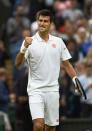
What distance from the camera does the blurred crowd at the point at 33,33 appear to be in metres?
16.2

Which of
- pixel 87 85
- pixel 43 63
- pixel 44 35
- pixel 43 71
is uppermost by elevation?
pixel 44 35

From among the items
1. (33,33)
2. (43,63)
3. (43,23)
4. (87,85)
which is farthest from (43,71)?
(33,33)

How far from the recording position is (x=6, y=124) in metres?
15.8

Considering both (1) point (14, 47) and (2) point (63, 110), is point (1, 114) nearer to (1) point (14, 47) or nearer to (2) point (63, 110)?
(2) point (63, 110)

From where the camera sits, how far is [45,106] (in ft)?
41.7

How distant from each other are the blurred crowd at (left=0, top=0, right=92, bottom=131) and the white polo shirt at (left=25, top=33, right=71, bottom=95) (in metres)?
3.24

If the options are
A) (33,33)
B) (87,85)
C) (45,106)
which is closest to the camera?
(45,106)

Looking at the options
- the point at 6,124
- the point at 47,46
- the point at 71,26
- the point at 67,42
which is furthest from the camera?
the point at 71,26

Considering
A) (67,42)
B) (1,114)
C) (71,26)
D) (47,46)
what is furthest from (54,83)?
(71,26)

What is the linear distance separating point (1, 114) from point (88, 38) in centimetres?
384

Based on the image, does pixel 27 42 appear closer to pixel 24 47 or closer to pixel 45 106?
pixel 24 47

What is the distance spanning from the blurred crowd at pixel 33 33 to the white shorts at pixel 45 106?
10.3ft

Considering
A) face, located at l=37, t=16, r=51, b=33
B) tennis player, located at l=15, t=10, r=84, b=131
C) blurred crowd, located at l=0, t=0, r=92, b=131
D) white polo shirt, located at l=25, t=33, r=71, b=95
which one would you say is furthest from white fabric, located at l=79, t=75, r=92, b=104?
face, located at l=37, t=16, r=51, b=33

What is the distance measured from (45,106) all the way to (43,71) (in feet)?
2.02
